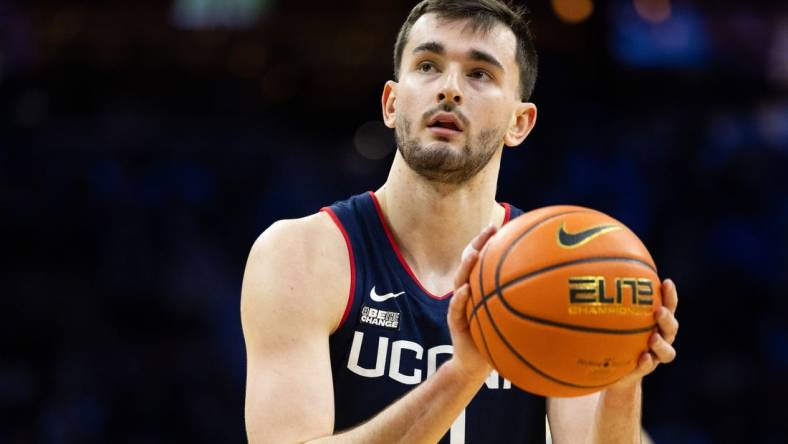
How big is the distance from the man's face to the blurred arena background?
6176mm

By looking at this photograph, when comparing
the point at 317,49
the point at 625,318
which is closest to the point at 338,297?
→ the point at 625,318

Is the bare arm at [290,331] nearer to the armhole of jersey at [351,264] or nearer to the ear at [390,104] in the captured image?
the armhole of jersey at [351,264]

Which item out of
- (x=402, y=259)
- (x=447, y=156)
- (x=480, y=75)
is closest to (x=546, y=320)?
(x=447, y=156)

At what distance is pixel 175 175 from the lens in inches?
461

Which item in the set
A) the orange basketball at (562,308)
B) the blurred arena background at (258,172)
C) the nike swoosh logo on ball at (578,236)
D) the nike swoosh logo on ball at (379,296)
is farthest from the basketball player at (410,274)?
the blurred arena background at (258,172)

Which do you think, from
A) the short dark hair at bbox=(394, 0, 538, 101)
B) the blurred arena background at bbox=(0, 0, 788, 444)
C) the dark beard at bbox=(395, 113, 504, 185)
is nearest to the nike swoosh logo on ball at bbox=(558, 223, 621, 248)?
the dark beard at bbox=(395, 113, 504, 185)

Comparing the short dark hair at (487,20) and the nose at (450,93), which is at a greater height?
the short dark hair at (487,20)

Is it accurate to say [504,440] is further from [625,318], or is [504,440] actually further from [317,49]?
[317,49]

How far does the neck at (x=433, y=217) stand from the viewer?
3895 mm

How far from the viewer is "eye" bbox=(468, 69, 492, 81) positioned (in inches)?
150

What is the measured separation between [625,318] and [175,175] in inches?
374

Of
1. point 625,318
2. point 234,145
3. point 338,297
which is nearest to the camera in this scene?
point 625,318

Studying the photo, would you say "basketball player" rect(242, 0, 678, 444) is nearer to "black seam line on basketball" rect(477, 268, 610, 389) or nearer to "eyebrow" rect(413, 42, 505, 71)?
"eyebrow" rect(413, 42, 505, 71)

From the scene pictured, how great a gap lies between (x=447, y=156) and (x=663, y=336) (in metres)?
1.11
